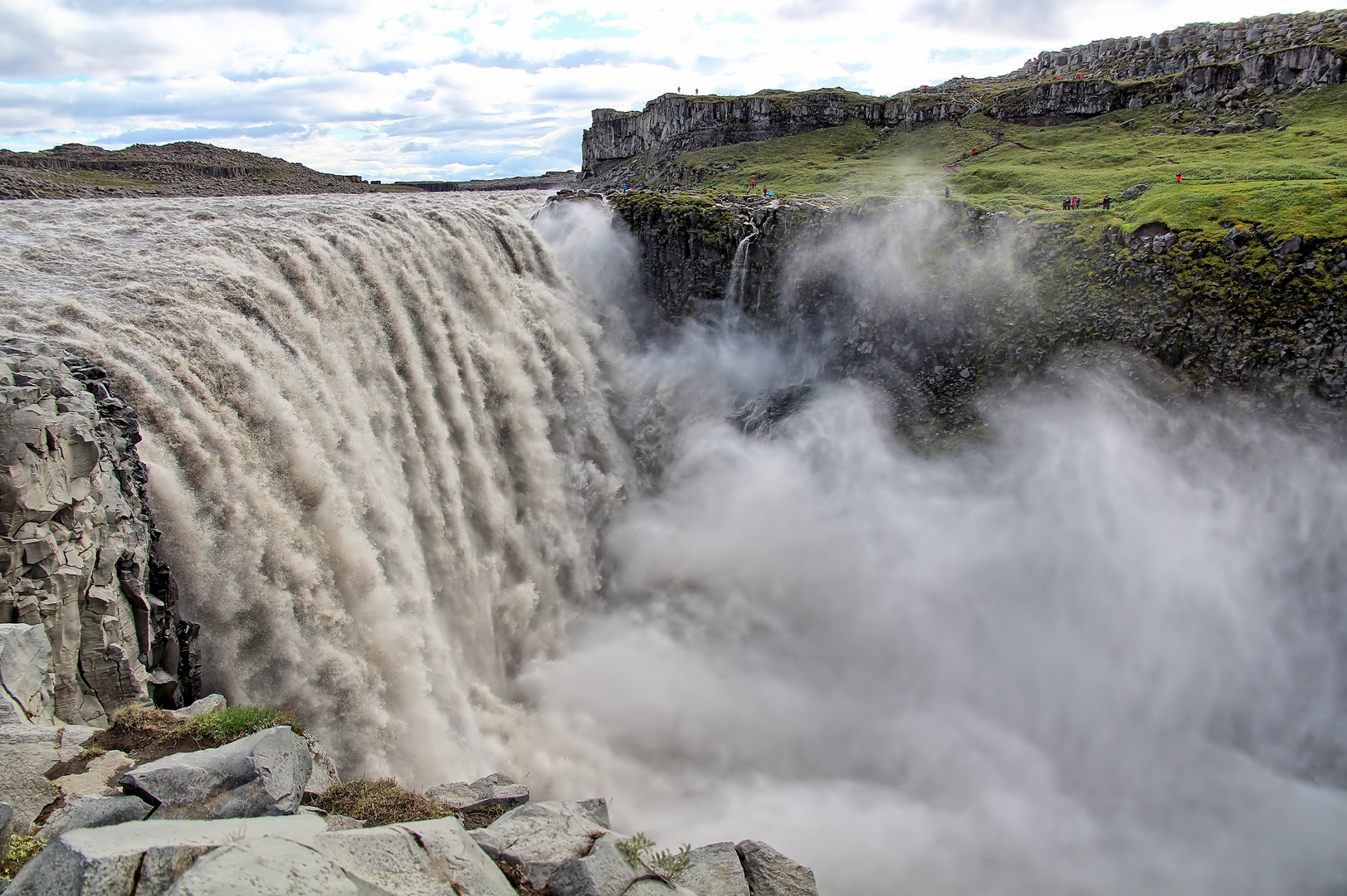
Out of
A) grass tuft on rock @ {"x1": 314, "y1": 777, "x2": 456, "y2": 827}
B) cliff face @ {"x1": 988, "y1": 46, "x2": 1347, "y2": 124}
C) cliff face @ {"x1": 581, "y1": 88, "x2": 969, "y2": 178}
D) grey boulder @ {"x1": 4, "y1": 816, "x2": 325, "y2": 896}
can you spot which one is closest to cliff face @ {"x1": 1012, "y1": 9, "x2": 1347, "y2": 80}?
cliff face @ {"x1": 988, "y1": 46, "x2": 1347, "y2": 124}

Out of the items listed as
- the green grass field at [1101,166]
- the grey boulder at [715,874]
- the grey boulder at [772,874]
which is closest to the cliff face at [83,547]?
the grey boulder at [715,874]

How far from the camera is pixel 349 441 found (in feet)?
63.2

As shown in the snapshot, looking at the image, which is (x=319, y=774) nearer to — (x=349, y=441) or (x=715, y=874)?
(x=715, y=874)

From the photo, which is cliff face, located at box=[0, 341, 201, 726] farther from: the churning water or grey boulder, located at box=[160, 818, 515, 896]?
grey boulder, located at box=[160, 818, 515, 896]

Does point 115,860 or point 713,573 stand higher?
point 115,860

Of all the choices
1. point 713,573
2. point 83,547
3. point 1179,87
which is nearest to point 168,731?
point 83,547

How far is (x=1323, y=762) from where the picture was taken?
67.9 feet

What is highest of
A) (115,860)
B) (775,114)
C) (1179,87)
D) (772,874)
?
(775,114)

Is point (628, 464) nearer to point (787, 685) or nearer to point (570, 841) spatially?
point (787, 685)

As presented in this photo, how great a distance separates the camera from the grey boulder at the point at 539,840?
9.26 m

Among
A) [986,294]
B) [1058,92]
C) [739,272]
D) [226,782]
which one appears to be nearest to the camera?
[226,782]

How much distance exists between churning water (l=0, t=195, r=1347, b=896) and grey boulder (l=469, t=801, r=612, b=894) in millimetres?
7709

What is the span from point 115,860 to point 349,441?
13593 mm

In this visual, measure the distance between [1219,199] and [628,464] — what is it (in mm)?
25573
